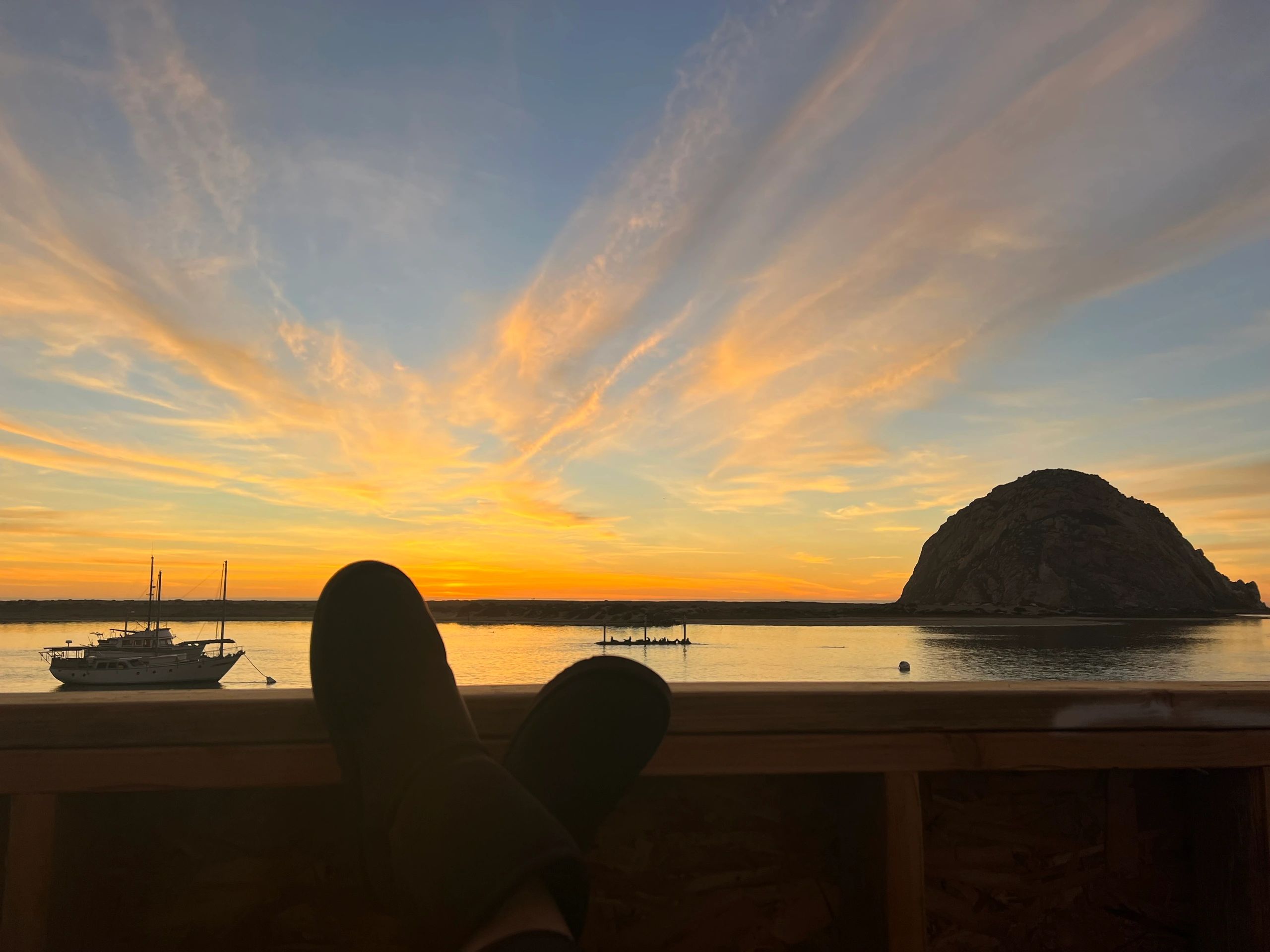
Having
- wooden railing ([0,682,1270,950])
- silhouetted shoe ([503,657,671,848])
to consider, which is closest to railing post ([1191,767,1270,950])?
wooden railing ([0,682,1270,950])

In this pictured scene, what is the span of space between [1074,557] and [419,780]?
125m

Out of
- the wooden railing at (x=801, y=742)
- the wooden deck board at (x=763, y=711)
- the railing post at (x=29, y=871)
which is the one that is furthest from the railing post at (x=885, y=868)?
the railing post at (x=29, y=871)

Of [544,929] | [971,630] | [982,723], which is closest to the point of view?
[544,929]

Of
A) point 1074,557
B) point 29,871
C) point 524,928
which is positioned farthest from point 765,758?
point 1074,557

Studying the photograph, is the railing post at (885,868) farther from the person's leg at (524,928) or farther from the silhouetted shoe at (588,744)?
the person's leg at (524,928)

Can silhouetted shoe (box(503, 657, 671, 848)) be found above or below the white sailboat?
above

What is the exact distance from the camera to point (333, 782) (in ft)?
3.99

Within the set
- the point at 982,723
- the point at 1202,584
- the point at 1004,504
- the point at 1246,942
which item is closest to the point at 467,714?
the point at 982,723

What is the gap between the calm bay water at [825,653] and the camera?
41500 mm

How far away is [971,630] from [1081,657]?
40.7 meters

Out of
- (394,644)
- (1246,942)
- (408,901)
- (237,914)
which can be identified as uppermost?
(394,644)

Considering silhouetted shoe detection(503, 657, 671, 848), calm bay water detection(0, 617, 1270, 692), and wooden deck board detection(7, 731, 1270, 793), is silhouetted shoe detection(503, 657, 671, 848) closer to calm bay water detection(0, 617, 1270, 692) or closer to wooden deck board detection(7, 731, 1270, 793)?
wooden deck board detection(7, 731, 1270, 793)

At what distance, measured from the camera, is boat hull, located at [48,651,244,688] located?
111 feet

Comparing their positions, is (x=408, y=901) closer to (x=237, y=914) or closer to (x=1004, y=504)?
(x=237, y=914)
